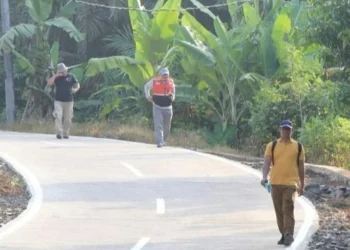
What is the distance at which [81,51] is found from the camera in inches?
1508

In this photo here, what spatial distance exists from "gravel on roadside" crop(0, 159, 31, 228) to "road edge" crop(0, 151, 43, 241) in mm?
91

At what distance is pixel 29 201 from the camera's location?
1616 cm

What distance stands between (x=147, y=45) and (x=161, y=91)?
15.4 feet

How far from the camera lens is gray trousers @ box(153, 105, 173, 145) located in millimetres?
24141

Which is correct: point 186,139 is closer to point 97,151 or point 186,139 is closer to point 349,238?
point 97,151

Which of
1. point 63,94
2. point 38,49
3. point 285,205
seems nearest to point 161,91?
point 63,94

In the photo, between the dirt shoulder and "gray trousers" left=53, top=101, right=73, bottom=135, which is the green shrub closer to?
the dirt shoulder

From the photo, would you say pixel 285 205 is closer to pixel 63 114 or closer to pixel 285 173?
pixel 285 173

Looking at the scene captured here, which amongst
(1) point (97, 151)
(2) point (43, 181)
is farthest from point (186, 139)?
(2) point (43, 181)

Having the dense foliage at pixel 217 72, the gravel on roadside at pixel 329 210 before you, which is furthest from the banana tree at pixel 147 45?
the gravel on roadside at pixel 329 210

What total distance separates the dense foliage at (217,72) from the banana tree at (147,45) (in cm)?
3

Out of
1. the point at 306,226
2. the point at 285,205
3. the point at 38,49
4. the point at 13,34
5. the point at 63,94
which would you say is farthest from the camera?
the point at 38,49

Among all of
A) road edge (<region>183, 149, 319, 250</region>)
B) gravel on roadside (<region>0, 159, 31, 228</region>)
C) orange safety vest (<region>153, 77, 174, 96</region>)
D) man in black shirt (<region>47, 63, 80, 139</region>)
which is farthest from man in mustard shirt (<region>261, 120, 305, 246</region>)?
man in black shirt (<region>47, 63, 80, 139</region>)

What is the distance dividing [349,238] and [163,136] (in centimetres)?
1149
